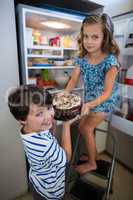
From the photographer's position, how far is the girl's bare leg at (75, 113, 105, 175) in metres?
1.09

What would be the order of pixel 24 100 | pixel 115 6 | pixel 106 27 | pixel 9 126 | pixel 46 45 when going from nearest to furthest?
pixel 24 100 < pixel 106 27 < pixel 9 126 < pixel 46 45 < pixel 115 6

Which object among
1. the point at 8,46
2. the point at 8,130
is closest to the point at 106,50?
the point at 8,46

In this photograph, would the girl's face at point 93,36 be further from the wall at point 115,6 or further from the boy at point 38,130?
the wall at point 115,6

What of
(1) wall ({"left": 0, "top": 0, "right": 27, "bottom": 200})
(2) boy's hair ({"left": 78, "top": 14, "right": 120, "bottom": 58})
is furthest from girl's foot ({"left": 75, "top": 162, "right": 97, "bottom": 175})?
(2) boy's hair ({"left": 78, "top": 14, "right": 120, "bottom": 58})

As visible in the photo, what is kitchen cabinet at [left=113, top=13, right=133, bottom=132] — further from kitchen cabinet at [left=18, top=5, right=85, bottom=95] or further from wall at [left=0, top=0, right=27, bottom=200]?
wall at [left=0, top=0, right=27, bottom=200]

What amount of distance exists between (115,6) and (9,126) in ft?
4.91

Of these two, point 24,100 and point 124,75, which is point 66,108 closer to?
point 24,100

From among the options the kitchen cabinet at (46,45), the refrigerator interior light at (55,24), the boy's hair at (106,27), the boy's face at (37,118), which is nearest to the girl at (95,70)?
the boy's hair at (106,27)

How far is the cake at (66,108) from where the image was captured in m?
0.81

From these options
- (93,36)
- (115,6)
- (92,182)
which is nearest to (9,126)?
(92,182)

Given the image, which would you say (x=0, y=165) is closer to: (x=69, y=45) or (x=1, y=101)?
(x=1, y=101)

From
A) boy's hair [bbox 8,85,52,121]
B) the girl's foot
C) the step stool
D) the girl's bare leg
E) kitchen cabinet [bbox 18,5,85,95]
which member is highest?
kitchen cabinet [bbox 18,5,85,95]

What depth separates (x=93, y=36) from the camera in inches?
37.6

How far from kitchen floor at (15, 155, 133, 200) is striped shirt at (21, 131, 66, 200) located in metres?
0.60
